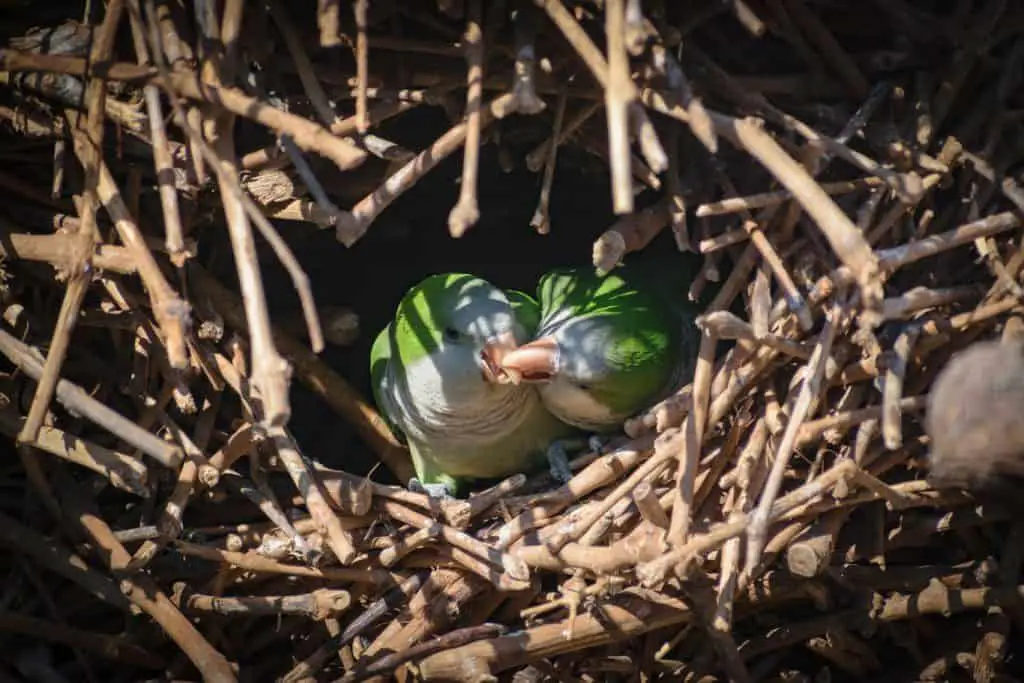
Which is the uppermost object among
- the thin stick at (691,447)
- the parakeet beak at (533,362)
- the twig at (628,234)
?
the twig at (628,234)

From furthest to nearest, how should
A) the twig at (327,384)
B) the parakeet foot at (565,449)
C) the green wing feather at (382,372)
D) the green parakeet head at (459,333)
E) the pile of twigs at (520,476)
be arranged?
the green wing feather at (382,372), the parakeet foot at (565,449), the green parakeet head at (459,333), the twig at (327,384), the pile of twigs at (520,476)

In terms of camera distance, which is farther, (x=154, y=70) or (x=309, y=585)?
(x=309, y=585)

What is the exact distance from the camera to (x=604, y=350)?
224cm

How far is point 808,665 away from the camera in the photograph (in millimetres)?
2027

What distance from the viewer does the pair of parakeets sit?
2199mm

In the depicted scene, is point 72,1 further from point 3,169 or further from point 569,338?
point 569,338

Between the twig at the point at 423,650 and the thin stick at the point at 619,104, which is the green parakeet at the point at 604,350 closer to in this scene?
the twig at the point at 423,650

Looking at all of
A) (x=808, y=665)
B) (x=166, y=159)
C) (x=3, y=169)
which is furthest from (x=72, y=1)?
→ (x=808, y=665)

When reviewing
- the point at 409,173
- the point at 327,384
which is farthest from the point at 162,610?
A: the point at 409,173

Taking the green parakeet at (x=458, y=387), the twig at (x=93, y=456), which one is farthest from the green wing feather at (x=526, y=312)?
the twig at (x=93, y=456)

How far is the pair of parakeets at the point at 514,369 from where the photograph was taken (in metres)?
2.20

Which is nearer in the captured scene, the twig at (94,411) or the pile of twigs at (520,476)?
the twig at (94,411)

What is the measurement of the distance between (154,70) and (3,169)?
49 centimetres

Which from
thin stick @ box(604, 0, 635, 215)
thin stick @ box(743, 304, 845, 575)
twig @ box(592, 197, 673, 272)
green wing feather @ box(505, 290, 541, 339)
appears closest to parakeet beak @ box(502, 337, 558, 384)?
green wing feather @ box(505, 290, 541, 339)
